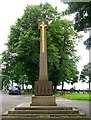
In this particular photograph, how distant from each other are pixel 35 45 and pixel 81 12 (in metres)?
35.6

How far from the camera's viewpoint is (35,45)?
46.9 m

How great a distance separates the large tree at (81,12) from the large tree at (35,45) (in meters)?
33.6

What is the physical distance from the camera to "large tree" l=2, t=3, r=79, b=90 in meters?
46.9

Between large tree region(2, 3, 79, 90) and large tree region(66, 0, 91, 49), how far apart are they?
110 ft

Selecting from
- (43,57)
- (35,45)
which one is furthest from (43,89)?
(35,45)

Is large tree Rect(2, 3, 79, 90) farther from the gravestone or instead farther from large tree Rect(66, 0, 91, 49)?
large tree Rect(66, 0, 91, 49)

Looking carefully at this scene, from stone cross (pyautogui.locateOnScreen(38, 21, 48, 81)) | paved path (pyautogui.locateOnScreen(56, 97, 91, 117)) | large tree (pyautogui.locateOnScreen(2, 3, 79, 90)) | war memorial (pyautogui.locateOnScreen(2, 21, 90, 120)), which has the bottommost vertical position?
paved path (pyautogui.locateOnScreen(56, 97, 91, 117))

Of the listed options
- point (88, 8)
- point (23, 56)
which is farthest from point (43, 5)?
point (88, 8)

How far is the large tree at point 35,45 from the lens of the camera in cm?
4688

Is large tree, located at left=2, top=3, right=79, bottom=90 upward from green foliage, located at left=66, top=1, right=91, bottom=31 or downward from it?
upward

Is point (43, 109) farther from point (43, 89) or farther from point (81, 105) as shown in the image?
point (81, 105)

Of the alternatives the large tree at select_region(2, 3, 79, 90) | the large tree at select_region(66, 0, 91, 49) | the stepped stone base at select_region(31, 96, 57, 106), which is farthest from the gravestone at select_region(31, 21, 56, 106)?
the large tree at select_region(2, 3, 79, 90)

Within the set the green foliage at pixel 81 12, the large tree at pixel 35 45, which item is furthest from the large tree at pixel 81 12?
the large tree at pixel 35 45

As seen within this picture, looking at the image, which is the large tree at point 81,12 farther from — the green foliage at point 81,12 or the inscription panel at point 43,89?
the inscription panel at point 43,89
